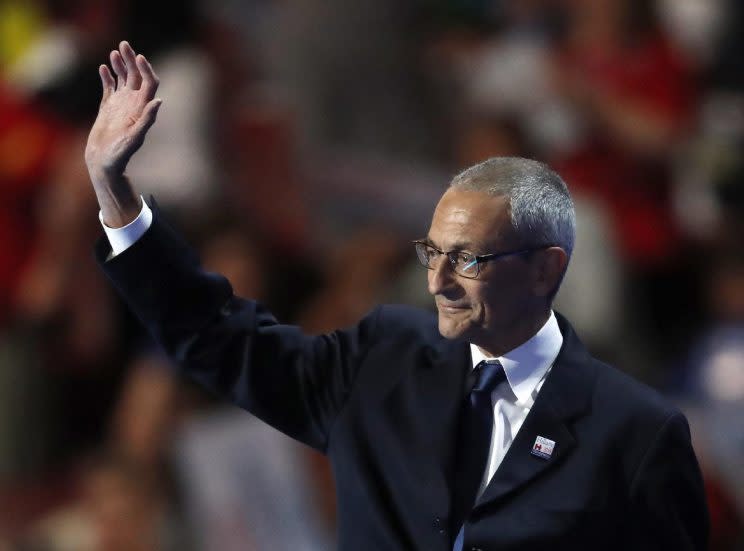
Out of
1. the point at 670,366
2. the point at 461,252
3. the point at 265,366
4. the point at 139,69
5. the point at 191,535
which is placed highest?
the point at 139,69

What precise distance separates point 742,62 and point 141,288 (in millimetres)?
3949

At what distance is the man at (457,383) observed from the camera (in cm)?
193

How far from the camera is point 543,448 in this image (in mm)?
1975

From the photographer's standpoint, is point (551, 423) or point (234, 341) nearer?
point (551, 423)

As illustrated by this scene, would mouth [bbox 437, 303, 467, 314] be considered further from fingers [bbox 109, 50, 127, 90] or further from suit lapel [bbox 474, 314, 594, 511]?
fingers [bbox 109, 50, 127, 90]

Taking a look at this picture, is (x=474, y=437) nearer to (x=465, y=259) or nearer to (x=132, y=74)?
(x=465, y=259)

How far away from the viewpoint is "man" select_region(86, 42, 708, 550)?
1.93 m

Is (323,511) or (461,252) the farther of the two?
(323,511)

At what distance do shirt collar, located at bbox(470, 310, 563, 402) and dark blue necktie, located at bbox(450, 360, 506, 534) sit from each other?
0.6 inches

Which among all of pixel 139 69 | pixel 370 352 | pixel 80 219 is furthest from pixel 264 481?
pixel 139 69

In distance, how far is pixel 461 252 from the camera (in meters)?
1.93

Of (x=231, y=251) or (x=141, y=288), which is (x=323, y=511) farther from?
(x=141, y=288)

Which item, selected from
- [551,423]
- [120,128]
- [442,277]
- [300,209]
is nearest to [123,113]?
[120,128]

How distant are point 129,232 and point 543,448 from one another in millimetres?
713
